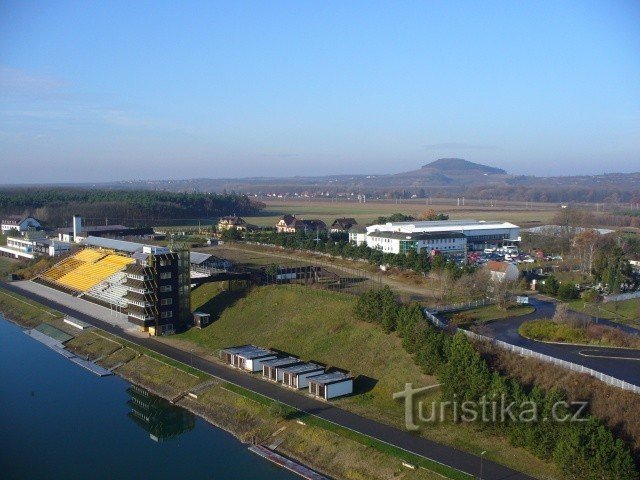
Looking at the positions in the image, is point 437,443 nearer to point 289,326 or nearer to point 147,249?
point 289,326

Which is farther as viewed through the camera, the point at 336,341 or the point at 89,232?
the point at 89,232

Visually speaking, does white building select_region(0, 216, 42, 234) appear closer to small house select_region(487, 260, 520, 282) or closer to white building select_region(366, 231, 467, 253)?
white building select_region(366, 231, 467, 253)

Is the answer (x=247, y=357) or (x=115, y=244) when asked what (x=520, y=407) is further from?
(x=115, y=244)

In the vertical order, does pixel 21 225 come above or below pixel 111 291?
above

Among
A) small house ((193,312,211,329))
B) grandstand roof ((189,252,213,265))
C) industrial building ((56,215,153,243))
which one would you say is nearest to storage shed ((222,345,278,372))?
small house ((193,312,211,329))

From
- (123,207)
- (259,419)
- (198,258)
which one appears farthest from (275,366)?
(123,207)
